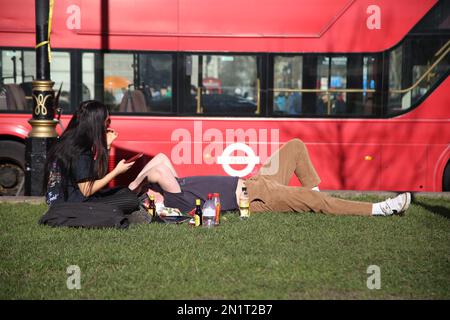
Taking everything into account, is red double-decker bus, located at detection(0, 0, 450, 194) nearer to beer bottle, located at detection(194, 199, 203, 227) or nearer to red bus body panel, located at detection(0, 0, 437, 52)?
red bus body panel, located at detection(0, 0, 437, 52)

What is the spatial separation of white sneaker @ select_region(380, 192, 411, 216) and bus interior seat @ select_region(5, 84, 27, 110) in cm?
596

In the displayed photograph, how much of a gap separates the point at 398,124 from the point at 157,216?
4755mm

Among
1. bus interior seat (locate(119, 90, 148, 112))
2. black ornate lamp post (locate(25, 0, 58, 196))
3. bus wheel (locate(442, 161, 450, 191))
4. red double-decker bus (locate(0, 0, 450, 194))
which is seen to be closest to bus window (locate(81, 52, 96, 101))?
red double-decker bus (locate(0, 0, 450, 194))

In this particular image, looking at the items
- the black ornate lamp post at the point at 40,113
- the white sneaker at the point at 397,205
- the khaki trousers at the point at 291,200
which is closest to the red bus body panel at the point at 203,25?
the black ornate lamp post at the point at 40,113

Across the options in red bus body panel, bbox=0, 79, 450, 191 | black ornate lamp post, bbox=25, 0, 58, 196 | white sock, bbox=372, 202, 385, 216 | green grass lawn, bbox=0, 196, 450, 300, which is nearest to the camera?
green grass lawn, bbox=0, 196, 450, 300

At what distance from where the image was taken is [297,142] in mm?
8320

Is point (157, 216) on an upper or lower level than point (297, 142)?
lower

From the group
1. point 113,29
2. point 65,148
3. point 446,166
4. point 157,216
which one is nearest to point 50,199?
point 65,148

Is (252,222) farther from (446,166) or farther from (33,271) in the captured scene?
(446,166)

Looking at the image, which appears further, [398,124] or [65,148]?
[398,124]

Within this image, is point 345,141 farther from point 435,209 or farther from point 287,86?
point 435,209

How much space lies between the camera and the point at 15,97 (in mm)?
10734

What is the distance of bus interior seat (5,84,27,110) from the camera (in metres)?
10.7

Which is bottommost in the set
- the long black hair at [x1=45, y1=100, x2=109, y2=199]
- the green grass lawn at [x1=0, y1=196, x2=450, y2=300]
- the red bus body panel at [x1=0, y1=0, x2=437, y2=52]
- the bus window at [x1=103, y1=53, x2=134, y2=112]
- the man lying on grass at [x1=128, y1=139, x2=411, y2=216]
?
the green grass lawn at [x1=0, y1=196, x2=450, y2=300]
